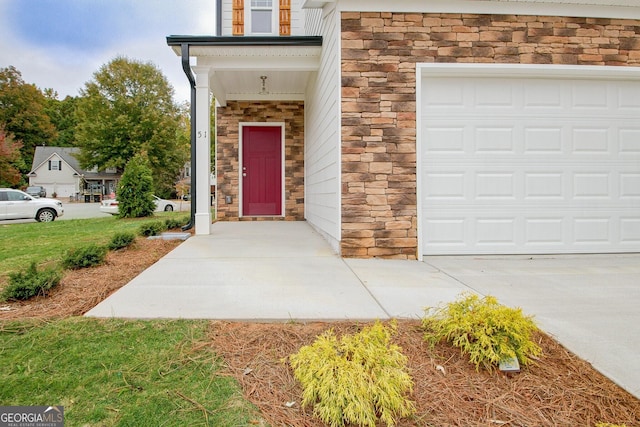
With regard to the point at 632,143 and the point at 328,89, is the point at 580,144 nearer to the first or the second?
the point at 632,143

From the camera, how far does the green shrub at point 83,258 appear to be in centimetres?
377

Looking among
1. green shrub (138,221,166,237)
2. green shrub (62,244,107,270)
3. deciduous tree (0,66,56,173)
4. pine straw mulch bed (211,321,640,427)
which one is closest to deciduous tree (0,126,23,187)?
deciduous tree (0,66,56,173)

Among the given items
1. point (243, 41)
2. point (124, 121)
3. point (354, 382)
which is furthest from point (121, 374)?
point (124, 121)

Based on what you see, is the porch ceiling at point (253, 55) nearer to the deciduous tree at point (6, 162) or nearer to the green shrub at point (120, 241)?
the green shrub at point (120, 241)

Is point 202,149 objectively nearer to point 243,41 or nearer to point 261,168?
point 243,41

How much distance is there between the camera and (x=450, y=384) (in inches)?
65.2

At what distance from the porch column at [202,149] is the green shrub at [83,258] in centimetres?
223

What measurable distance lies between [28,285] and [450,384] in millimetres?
2957

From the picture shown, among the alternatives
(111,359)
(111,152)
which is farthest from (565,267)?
(111,152)

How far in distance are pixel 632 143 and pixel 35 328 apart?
626cm

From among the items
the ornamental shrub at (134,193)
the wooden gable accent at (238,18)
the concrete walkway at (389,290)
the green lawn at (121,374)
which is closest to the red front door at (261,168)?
the wooden gable accent at (238,18)

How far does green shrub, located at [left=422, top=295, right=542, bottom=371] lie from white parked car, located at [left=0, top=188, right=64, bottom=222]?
1345cm

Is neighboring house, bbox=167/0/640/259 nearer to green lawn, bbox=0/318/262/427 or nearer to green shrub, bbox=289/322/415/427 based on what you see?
green lawn, bbox=0/318/262/427

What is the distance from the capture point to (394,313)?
2.44 metres
